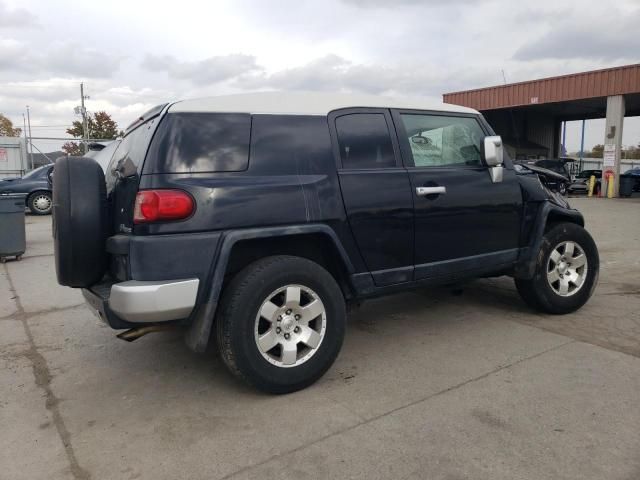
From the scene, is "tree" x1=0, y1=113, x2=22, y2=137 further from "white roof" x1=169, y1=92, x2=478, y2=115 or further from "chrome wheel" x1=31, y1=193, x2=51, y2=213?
"white roof" x1=169, y1=92, x2=478, y2=115

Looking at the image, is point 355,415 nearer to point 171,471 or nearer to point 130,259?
point 171,471

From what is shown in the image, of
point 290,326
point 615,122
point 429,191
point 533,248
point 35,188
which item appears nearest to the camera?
point 290,326

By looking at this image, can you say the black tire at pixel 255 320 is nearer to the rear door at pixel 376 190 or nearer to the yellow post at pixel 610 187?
the rear door at pixel 376 190

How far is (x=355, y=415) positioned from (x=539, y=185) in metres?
2.72

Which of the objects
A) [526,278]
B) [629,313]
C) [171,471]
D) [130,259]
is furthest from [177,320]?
[629,313]

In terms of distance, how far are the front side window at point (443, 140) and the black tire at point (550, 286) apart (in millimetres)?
1042

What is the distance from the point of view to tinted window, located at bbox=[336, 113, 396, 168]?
3447 mm

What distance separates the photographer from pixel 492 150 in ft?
12.9

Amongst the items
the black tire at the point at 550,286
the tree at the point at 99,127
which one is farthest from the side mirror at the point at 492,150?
the tree at the point at 99,127

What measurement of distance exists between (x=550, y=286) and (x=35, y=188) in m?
15.2

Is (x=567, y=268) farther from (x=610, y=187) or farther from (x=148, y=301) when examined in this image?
(x=610, y=187)

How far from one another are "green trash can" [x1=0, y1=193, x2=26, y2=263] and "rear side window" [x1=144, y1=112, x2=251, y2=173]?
252 inches

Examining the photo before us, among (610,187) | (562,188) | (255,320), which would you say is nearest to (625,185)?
(610,187)

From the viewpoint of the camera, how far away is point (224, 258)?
286 cm
